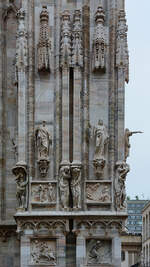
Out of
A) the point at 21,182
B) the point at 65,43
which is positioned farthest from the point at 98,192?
the point at 65,43

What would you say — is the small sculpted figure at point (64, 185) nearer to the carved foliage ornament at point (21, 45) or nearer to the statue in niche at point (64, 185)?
the statue in niche at point (64, 185)

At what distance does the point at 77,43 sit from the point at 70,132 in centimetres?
235

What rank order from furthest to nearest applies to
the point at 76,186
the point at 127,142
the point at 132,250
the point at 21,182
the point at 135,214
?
the point at 135,214
the point at 132,250
the point at 127,142
the point at 21,182
the point at 76,186

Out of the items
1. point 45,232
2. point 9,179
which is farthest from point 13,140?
point 45,232

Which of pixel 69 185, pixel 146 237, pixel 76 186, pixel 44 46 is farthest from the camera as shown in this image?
pixel 146 237

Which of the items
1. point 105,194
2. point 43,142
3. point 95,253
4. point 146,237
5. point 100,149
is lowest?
point 95,253

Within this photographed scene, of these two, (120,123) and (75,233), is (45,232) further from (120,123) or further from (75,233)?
(120,123)

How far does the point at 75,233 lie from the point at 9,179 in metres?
3.15

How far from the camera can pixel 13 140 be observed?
2239 centimetres

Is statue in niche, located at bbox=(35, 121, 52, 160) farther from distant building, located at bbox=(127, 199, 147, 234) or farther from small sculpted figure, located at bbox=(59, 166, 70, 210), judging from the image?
distant building, located at bbox=(127, 199, 147, 234)

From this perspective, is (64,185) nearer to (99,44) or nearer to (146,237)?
(99,44)

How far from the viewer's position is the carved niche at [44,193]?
21.1 metres

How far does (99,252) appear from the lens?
69.2ft

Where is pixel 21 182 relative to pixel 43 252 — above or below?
above
